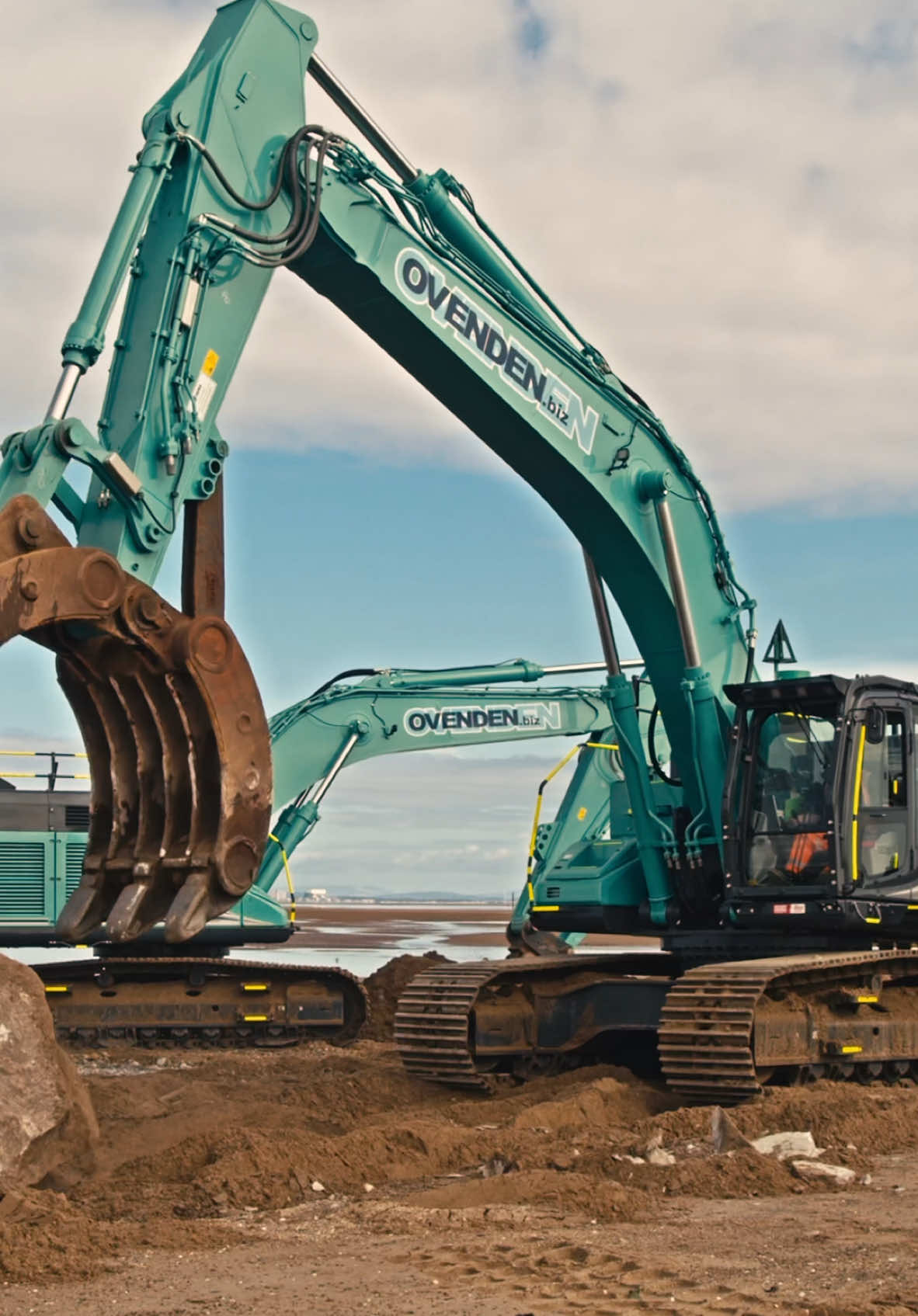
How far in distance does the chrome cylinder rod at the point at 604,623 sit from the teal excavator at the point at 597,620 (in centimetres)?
2

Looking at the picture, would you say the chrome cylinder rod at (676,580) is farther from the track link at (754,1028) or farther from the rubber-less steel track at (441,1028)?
the rubber-less steel track at (441,1028)

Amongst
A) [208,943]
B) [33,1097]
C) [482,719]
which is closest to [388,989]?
[208,943]

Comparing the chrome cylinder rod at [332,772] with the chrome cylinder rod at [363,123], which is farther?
the chrome cylinder rod at [332,772]

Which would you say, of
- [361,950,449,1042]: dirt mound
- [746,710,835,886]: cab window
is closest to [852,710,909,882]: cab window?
[746,710,835,886]: cab window

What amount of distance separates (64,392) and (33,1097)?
342cm

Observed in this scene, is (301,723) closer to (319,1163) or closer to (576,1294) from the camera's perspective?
(319,1163)

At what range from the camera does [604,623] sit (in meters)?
12.5

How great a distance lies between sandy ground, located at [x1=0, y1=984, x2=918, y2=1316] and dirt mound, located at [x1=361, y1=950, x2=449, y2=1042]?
17.9 ft

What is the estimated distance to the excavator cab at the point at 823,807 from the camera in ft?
35.7

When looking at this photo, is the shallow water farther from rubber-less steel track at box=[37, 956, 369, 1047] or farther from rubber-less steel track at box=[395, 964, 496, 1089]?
rubber-less steel track at box=[395, 964, 496, 1089]

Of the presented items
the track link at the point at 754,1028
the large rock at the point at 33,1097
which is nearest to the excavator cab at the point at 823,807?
the track link at the point at 754,1028

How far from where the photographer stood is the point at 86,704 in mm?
8422

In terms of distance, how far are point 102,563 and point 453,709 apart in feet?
40.5

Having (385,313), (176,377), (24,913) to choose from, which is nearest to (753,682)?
(385,313)
